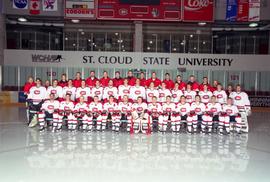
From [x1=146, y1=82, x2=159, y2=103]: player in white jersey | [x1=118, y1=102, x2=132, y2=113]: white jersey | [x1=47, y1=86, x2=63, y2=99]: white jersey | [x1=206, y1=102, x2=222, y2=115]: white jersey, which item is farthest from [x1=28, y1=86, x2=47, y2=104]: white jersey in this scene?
[x1=206, y1=102, x2=222, y2=115]: white jersey

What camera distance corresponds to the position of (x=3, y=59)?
1664cm

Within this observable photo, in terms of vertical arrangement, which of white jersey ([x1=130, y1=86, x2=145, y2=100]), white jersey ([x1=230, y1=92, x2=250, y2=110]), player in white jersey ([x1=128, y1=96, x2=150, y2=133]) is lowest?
player in white jersey ([x1=128, y1=96, x2=150, y2=133])

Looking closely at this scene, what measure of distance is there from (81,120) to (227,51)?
13.6 m

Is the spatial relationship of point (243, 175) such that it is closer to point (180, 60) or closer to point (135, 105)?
point (135, 105)

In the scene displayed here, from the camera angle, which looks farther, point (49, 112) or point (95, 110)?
point (49, 112)

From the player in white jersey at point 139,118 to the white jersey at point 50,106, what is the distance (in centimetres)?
204

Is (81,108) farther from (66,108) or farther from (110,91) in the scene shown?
(110,91)

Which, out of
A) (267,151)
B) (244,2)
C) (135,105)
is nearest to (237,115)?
(267,151)

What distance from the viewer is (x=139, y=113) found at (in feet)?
28.8

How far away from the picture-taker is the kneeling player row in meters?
8.68

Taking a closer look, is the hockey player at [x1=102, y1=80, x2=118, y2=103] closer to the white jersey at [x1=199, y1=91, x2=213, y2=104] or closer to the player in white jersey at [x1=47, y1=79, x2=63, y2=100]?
the player in white jersey at [x1=47, y1=79, x2=63, y2=100]

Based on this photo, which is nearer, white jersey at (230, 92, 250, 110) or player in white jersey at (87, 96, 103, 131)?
player in white jersey at (87, 96, 103, 131)

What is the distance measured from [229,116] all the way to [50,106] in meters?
4.74

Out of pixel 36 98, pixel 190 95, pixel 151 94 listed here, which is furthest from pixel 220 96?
pixel 36 98
